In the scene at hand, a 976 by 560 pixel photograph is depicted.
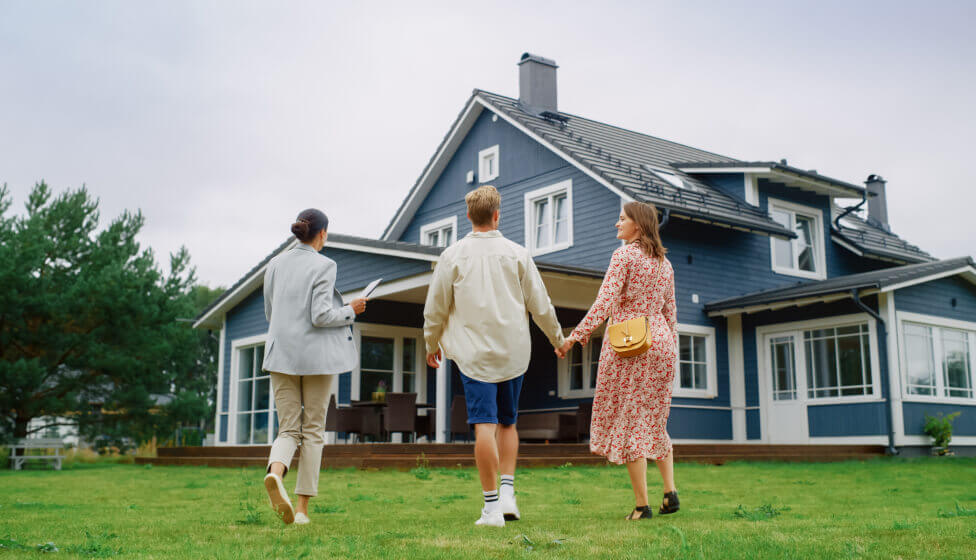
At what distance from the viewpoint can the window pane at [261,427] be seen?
Result: 14953mm

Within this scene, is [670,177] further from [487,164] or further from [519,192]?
[487,164]

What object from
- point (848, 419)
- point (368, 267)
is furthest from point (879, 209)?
→ point (368, 267)

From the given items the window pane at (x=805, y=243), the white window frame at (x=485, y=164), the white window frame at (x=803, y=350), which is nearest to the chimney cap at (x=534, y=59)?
the white window frame at (x=485, y=164)

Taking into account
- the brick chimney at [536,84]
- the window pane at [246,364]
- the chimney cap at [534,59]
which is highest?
the chimney cap at [534,59]

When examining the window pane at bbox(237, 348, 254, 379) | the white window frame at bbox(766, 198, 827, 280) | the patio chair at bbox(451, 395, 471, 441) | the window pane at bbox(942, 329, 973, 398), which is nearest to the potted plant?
the window pane at bbox(942, 329, 973, 398)

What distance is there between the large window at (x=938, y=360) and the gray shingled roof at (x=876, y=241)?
321 centimetres

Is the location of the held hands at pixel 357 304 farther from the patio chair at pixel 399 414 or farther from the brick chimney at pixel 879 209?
the brick chimney at pixel 879 209

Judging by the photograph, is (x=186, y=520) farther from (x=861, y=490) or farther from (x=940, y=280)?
(x=940, y=280)

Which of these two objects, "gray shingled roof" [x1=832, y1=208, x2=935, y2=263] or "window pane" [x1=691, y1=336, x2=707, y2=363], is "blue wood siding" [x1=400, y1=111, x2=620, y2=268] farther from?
"gray shingled roof" [x1=832, y1=208, x2=935, y2=263]

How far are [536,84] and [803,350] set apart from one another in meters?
7.43

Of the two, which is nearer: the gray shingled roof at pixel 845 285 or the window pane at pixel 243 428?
the gray shingled roof at pixel 845 285

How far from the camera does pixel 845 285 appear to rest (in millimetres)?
12633

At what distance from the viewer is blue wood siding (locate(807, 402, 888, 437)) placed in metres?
12.9

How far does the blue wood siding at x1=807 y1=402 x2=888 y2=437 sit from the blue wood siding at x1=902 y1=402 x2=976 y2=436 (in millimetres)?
352
